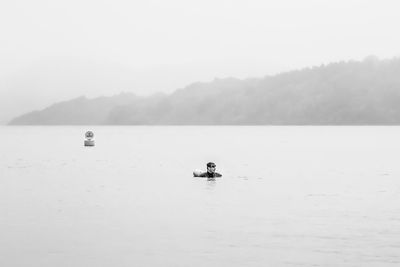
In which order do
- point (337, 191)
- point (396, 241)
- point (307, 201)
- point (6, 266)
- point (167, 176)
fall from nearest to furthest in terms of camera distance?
point (6, 266)
point (396, 241)
point (307, 201)
point (337, 191)
point (167, 176)

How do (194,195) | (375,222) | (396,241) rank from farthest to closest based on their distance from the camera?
(194,195)
(375,222)
(396,241)

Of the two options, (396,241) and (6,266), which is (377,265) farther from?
(6,266)

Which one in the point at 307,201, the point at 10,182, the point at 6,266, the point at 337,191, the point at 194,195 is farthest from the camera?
the point at 10,182

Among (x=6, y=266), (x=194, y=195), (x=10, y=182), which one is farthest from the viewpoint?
(x=10, y=182)

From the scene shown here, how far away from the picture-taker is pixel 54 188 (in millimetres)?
70625

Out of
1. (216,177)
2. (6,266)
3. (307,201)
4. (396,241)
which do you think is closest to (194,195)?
(307,201)

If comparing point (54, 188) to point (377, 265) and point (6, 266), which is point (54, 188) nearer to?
point (6, 266)

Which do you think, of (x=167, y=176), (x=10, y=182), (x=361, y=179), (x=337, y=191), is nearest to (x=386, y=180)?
(x=361, y=179)

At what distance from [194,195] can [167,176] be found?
27145mm

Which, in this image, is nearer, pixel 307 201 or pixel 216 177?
pixel 307 201

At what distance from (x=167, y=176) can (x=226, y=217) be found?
43.8 m

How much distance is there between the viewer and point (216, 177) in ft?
280

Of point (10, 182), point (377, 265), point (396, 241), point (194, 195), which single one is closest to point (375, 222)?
point (396, 241)

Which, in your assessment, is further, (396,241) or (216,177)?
(216,177)
